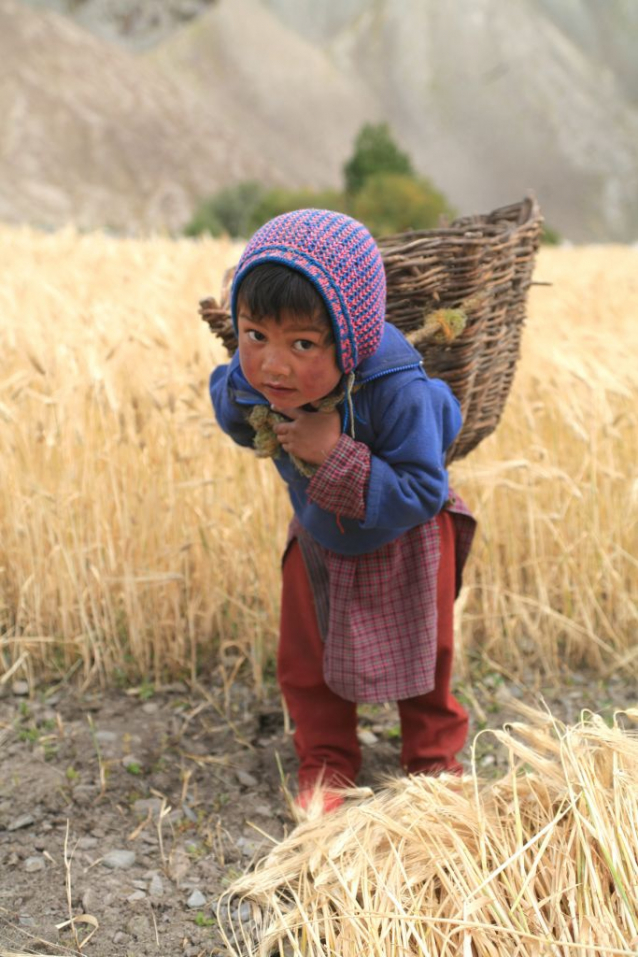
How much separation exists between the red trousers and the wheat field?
39 centimetres

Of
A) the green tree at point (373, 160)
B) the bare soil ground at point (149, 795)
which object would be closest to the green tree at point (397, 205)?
the green tree at point (373, 160)

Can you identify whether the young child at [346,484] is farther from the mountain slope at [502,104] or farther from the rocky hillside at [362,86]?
the mountain slope at [502,104]

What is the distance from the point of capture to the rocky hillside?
67.4m

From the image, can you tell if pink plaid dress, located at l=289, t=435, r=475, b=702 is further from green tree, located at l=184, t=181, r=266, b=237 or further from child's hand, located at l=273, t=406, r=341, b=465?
green tree, located at l=184, t=181, r=266, b=237

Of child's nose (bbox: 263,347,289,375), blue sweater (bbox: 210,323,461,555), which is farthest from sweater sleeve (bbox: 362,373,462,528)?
child's nose (bbox: 263,347,289,375)

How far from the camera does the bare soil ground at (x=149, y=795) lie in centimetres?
170

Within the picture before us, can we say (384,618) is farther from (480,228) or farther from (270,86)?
(270,86)

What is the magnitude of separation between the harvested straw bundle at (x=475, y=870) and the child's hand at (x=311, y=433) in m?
0.57

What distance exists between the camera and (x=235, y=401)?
1721 millimetres

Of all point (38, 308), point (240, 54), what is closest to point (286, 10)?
point (240, 54)

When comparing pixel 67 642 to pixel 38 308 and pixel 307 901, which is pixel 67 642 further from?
pixel 38 308

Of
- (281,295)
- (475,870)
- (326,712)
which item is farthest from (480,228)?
(475,870)

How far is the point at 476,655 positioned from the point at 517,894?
1296mm

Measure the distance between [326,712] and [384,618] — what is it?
326 mm
